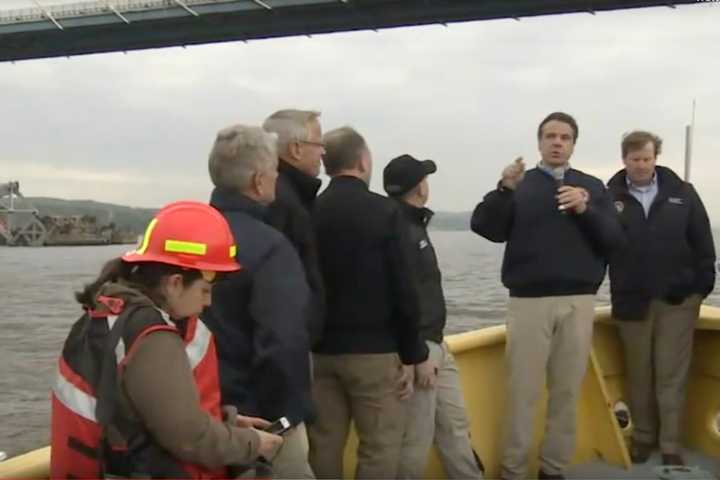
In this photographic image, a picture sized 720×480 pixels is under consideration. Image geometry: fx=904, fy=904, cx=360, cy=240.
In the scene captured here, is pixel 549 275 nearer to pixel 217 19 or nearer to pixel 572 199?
pixel 572 199

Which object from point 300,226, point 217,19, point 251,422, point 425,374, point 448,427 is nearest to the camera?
point 251,422

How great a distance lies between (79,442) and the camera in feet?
5.19

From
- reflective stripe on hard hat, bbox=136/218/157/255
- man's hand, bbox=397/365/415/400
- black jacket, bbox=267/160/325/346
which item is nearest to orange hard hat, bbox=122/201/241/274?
reflective stripe on hard hat, bbox=136/218/157/255

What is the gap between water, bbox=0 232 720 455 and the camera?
8.68 meters

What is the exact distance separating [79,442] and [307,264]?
1.00m

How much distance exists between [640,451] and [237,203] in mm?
2427

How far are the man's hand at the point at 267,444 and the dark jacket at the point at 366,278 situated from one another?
0.91 metres

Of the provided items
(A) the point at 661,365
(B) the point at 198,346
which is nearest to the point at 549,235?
(A) the point at 661,365

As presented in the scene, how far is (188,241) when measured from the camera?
1690mm

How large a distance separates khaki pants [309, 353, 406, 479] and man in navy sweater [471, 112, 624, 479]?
79cm

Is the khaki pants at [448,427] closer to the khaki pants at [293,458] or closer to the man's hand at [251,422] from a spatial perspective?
the khaki pants at [293,458]

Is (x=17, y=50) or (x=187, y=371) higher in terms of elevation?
(x=17, y=50)

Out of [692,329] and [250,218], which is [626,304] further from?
[250,218]

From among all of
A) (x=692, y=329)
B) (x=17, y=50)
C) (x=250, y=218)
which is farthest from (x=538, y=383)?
(x=17, y=50)
